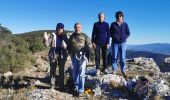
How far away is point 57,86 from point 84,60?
2.05m

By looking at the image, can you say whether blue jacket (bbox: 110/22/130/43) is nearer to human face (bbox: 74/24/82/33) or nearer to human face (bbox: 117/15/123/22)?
human face (bbox: 117/15/123/22)

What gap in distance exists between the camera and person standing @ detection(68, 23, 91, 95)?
12.6 meters

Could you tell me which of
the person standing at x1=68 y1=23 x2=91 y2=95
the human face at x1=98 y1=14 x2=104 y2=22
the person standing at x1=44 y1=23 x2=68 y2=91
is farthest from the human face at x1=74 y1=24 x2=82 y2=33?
the human face at x1=98 y1=14 x2=104 y2=22

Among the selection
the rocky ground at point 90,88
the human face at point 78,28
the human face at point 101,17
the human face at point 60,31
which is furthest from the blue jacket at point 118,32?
the human face at point 60,31

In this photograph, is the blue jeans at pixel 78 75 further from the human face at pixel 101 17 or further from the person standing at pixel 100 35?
the human face at pixel 101 17

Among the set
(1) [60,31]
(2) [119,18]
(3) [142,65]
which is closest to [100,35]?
(2) [119,18]

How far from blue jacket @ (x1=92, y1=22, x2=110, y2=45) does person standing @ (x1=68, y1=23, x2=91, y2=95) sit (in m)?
1.33

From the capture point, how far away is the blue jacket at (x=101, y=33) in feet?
46.0

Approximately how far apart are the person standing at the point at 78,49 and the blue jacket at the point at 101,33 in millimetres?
1334

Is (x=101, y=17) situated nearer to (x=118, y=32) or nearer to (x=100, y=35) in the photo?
(x=100, y=35)

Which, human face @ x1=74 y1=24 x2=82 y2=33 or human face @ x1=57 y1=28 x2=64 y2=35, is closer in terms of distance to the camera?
human face @ x1=74 y1=24 x2=82 y2=33

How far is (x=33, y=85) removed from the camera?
14.1 m

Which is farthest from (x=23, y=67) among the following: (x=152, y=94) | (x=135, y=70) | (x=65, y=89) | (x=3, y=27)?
(x=3, y=27)

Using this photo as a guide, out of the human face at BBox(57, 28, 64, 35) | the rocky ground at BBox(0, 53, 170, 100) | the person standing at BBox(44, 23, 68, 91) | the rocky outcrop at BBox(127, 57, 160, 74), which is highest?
the human face at BBox(57, 28, 64, 35)
